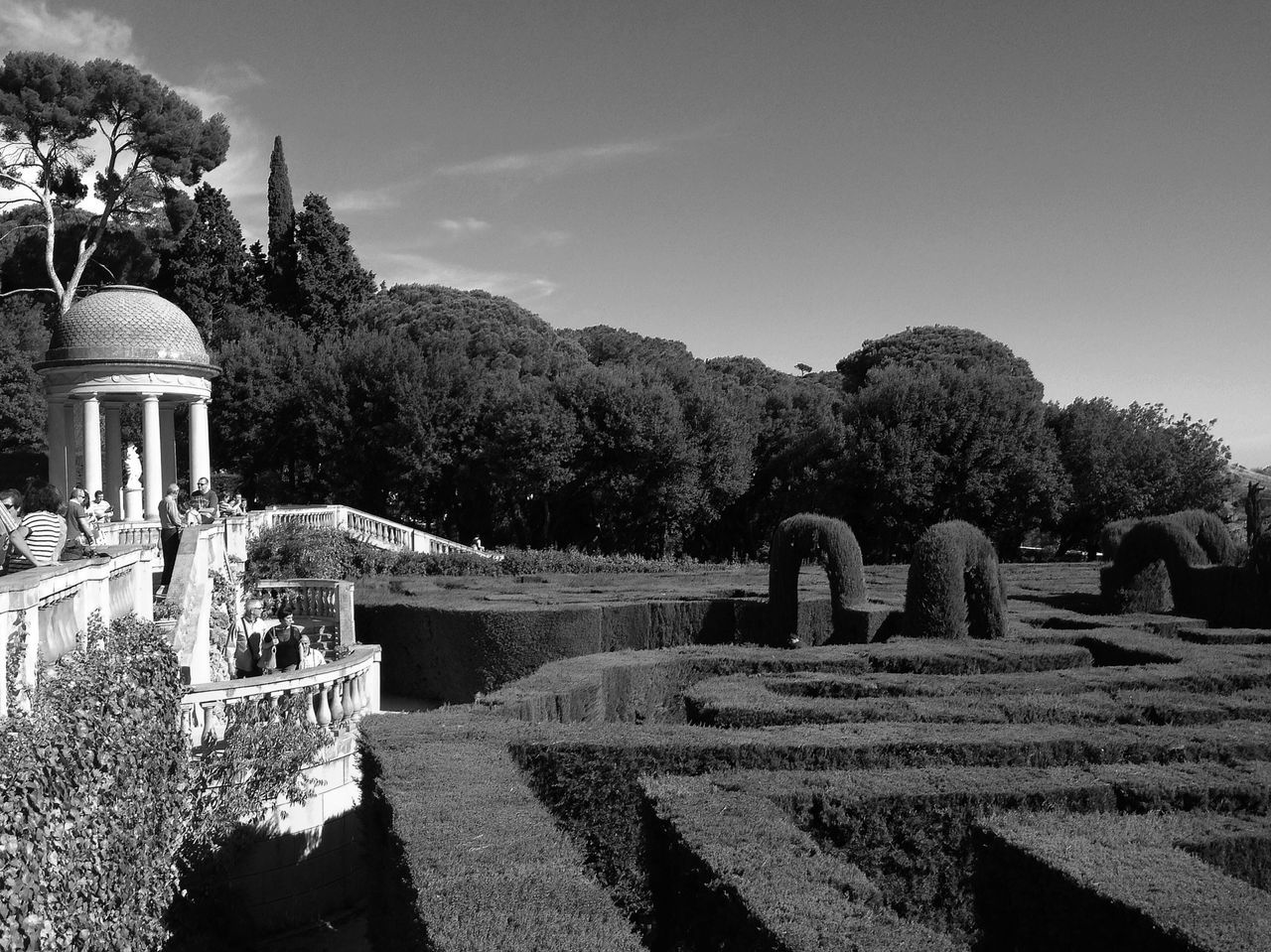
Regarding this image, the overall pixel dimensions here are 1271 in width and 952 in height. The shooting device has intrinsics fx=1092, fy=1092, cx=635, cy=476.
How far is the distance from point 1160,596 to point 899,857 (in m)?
13.6

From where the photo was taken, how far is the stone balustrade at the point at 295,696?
37.4 feet

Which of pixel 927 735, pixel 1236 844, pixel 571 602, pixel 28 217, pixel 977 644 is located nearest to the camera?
pixel 1236 844

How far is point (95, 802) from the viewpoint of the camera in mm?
7539

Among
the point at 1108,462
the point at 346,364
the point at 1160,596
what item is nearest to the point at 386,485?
the point at 346,364

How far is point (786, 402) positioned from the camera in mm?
57062

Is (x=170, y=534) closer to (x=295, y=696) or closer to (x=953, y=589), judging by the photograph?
(x=295, y=696)

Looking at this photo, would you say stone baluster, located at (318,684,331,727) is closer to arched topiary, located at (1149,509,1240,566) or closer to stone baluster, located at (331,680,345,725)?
stone baluster, located at (331,680,345,725)

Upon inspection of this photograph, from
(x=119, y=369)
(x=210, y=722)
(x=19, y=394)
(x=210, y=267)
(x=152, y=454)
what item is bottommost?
(x=210, y=722)

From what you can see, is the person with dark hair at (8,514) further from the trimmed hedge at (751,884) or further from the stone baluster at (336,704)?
the trimmed hedge at (751,884)

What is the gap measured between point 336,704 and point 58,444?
24.4 metres

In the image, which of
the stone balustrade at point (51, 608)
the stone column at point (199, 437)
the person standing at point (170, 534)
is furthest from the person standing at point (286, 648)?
the stone column at point (199, 437)

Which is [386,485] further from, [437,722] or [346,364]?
[437,722]

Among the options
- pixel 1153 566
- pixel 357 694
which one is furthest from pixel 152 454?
pixel 1153 566

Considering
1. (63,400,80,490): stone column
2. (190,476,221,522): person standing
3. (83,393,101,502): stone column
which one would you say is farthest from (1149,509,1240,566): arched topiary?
(63,400,80,490): stone column
